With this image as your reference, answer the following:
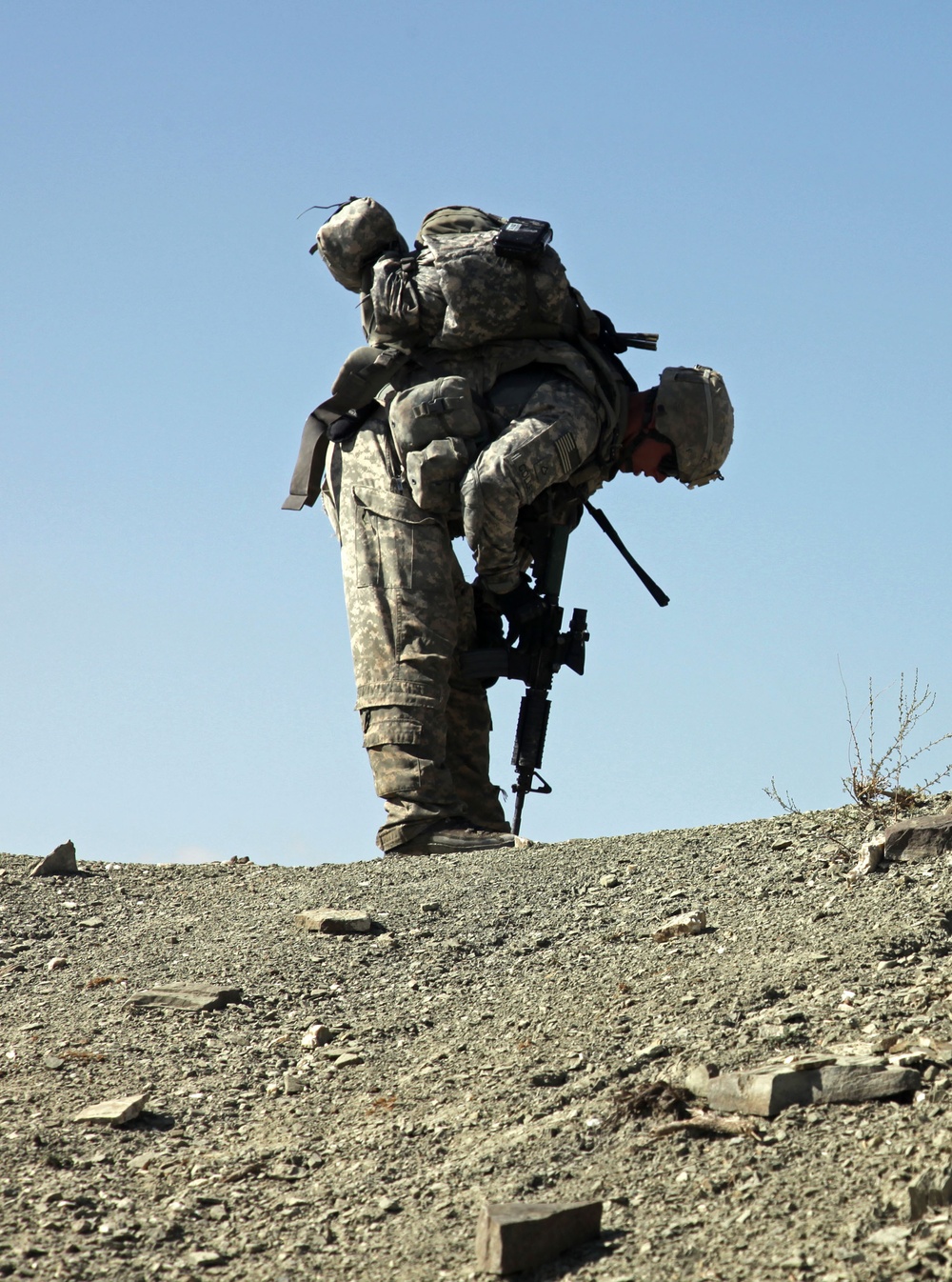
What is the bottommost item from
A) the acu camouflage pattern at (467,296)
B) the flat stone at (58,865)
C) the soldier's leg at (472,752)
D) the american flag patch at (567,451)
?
the flat stone at (58,865)

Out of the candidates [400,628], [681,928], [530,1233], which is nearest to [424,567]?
[400,628]

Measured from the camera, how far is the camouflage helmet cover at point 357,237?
783cm

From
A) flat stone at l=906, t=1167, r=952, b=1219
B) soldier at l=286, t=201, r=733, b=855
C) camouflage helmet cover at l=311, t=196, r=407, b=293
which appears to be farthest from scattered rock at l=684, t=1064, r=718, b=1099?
camouflage helmet cover at l=311, t=196, r=407, b=293

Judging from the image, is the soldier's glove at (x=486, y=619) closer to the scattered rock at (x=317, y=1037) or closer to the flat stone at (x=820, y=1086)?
the scattered rock at (x=317, y=1037)

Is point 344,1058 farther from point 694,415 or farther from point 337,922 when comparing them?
point 694,415

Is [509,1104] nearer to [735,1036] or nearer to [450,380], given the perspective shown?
[735,1036]

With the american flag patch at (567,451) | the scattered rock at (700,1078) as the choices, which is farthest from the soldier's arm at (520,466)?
the scattered rock at (700,1078)

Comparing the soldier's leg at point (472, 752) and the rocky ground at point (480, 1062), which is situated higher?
the soldier's leg at point (472, 752)

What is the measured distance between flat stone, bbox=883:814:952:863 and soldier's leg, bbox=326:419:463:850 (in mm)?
2524

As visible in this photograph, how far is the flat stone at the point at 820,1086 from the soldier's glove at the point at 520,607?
4292 millimetres

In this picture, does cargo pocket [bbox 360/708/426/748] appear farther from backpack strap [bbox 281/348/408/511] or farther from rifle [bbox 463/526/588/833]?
backpack strap [bbox 281/348/408/511]

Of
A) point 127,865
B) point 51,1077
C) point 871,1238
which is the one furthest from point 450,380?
point 871,1238

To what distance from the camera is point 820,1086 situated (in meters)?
3.48

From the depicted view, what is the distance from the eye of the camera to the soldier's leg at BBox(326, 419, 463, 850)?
23.9ft
